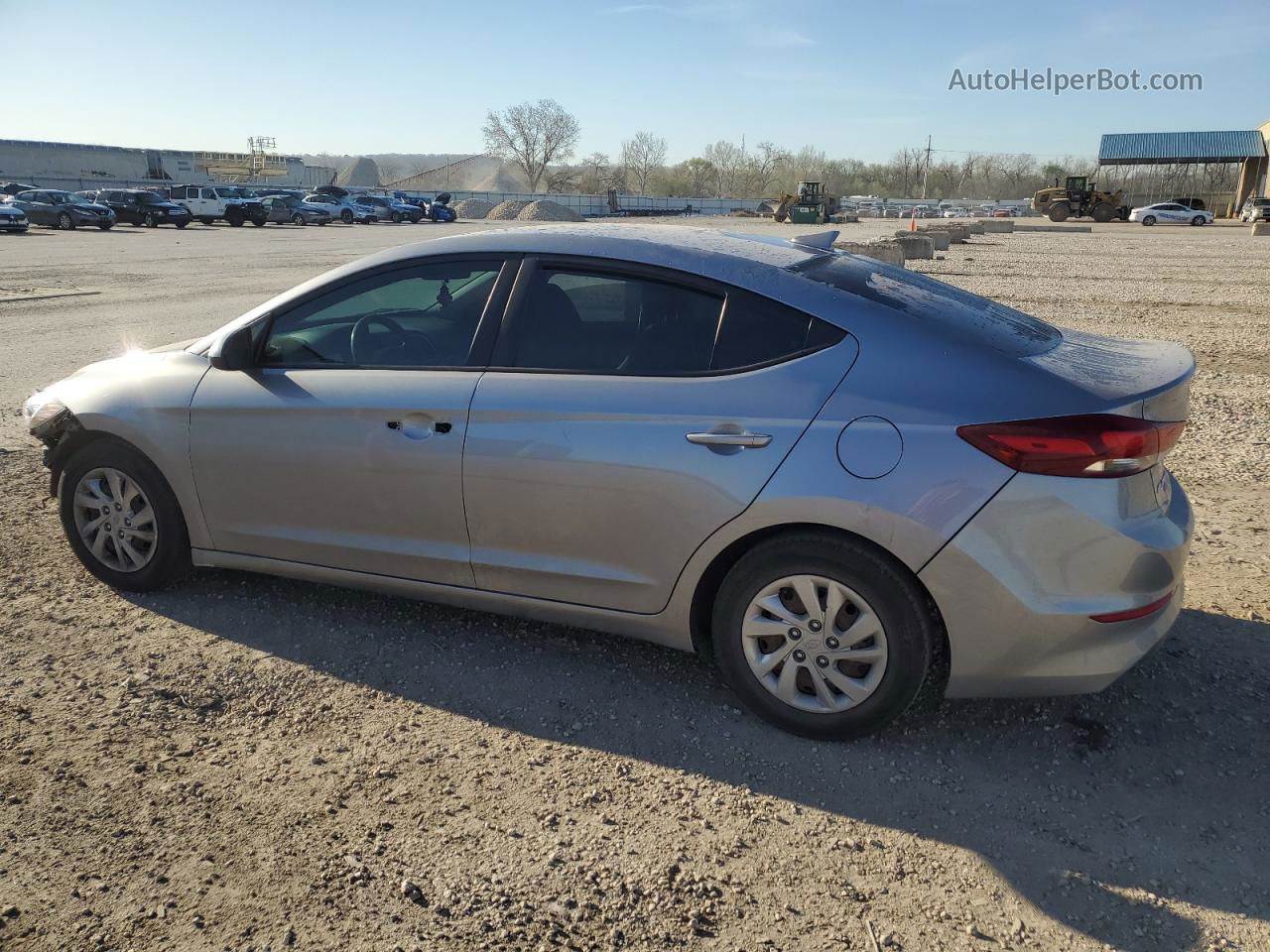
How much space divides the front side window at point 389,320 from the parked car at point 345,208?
180ft

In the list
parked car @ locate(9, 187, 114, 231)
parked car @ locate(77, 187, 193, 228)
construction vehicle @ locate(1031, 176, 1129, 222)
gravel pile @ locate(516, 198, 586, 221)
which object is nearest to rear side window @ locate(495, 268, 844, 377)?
parked car @ locate(9, 187, 114, 231)

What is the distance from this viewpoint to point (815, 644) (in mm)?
3100

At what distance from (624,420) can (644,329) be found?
1.22 feet

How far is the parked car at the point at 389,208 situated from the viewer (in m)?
59.1

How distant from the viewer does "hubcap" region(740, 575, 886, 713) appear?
9.95ft

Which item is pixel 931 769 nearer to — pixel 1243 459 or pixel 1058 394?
pixel 1058 394

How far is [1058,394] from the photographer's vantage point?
9.34ft

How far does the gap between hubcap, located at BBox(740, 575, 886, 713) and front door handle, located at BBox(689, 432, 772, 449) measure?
1.48ft

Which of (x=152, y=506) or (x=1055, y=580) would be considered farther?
(x=152, y=506)

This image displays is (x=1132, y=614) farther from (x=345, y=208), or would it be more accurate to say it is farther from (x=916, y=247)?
(x=345, y=208)

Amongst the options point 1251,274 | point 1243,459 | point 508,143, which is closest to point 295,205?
point 1251,274

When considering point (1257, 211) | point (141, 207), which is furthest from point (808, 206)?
point (141, 207)

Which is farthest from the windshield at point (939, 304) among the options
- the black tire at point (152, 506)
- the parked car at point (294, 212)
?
the parked car at point (294, 212)

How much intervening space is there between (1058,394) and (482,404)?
6.34 ft
